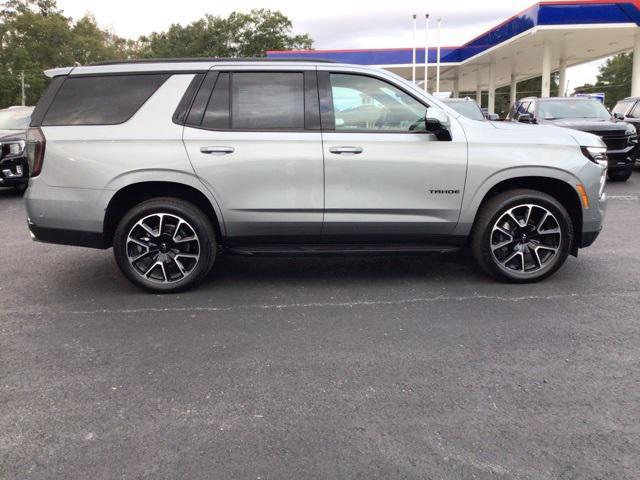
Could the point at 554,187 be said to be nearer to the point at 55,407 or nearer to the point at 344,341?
the point at 344,341

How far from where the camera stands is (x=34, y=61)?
148 ft

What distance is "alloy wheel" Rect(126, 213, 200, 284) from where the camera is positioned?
→ 16.1ft

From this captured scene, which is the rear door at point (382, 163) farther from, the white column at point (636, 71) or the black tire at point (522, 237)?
the white column at point (636, 71)

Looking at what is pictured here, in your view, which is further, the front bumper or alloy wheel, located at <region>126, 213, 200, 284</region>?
the front bumper

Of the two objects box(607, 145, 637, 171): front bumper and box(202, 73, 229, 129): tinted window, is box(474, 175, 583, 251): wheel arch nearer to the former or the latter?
box(202, 73, 229, 129): tinted window

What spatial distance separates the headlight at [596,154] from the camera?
198 inches

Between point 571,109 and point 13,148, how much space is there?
37.8 feet

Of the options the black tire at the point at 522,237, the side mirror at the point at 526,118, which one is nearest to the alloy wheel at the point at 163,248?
the black tire at the point at 522,237

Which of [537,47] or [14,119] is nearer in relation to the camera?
[14,119]

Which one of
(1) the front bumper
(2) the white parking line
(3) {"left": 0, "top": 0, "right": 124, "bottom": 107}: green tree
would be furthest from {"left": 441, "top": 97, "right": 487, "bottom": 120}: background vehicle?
(3) {"left": 0, "top": 0, "right": 124, "bottom": 107}: green tree

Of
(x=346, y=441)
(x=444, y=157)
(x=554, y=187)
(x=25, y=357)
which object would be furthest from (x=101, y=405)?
(x=554, y=187)

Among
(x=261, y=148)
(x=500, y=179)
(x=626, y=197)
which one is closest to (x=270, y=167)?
(x=261, y=148)

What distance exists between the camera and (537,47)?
94.8 ft

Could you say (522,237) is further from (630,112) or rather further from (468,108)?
(630,112)
